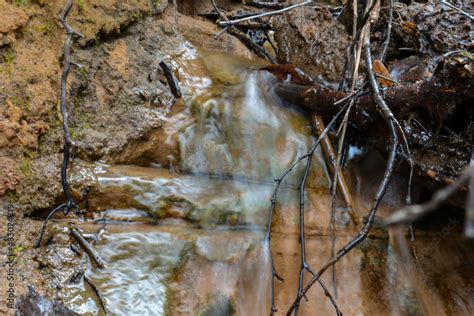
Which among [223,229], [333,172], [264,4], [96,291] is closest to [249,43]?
[264,4]

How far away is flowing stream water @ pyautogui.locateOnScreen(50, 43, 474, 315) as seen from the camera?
260 cm

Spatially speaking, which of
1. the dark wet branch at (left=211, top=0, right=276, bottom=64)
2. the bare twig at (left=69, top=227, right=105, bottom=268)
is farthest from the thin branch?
the dark wet branch at (left=211, top=0, right=276, bottom=64)

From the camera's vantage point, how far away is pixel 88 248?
8.38 ft

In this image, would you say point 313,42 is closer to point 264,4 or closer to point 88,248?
point 264,4

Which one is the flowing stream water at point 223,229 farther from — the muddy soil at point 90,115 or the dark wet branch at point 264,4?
the dark wet branch at point 264,4

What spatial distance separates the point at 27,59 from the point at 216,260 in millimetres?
1732

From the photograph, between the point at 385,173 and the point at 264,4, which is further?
the point at 264,4

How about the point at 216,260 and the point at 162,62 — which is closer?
the point at 216,260

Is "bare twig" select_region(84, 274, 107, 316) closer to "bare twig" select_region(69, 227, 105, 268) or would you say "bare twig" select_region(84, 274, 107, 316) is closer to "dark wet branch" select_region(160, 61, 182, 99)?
"bare twig" select_region(69, 227, 105, 268)

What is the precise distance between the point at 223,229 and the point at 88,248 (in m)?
0.83

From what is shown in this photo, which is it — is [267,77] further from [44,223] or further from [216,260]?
[44,223]

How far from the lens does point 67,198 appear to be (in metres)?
2.66

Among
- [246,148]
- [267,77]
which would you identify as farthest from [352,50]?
[246,148]

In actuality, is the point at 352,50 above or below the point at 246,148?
above
